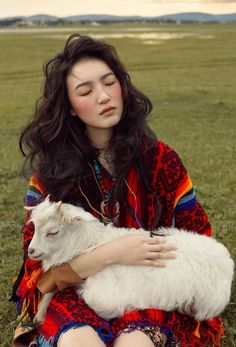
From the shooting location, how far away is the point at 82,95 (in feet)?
12.0

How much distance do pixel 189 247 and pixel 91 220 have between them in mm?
690

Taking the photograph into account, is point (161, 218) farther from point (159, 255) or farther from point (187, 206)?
point (159, 255)

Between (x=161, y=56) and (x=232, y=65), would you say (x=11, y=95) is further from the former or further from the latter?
(x=161, y=56)

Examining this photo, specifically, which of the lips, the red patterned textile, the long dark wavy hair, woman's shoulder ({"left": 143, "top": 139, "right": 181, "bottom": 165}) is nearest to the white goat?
the red patterned textile

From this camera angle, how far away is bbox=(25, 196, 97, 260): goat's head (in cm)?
320

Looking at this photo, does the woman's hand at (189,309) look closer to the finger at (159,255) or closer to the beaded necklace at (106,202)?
the finger at (159,255)

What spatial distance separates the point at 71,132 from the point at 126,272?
1133 mm

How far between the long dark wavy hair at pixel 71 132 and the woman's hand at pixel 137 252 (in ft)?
1.38

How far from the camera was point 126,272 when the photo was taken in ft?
11.0

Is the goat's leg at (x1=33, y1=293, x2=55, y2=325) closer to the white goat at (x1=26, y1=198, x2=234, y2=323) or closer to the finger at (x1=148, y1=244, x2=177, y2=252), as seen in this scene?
the white goat at (x1=26, y1=198, x2=234, y2=323)

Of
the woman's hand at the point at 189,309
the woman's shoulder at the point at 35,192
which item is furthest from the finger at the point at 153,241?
the woman's shoulder at the point at 35,192

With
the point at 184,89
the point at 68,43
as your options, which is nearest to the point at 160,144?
the point at 68,43

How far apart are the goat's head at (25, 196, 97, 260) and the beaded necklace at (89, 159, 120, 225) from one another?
418 mm

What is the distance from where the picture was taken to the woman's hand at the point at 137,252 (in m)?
3.33
